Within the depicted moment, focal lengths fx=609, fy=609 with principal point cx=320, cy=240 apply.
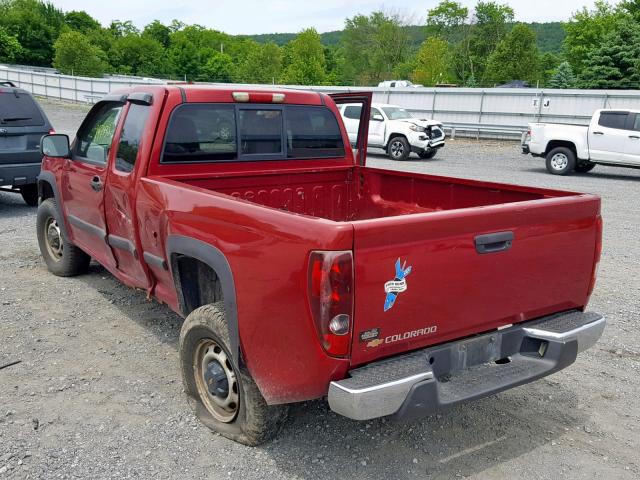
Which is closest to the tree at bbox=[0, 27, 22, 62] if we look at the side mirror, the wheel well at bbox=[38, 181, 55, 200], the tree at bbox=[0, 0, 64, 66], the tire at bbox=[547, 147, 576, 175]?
the tree at bbox=[0, 0, 64, 66]

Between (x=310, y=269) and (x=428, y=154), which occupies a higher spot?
(x=310, y=269)

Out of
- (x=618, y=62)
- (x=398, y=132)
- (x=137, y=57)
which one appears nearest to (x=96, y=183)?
(x=398, y=132)

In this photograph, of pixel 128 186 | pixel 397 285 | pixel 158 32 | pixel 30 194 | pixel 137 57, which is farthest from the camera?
pixel 158 32

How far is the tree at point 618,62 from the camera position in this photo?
38.3m

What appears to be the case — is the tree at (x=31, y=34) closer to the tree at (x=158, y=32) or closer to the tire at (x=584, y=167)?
the tree at (x=158, y=32)

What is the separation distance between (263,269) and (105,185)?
88.4 inches

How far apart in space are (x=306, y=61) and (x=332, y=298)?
75214 mm

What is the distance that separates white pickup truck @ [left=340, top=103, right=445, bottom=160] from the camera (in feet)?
61.5

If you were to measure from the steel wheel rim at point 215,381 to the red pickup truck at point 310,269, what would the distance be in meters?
0.01

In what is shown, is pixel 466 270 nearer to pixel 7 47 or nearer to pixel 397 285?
pixel 397 285

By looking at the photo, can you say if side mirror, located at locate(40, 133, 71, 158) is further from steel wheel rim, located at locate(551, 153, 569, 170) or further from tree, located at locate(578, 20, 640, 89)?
tree, located at locate(578, 20, 640, 89)

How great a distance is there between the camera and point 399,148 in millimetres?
19078

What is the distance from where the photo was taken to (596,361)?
14.8 feet

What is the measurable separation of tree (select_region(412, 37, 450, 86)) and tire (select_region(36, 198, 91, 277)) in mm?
69409
